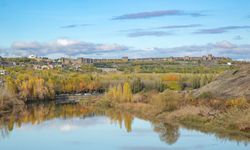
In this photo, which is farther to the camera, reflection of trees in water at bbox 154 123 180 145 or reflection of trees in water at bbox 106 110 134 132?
reflection of trees in water at bbox 106 110 134 132

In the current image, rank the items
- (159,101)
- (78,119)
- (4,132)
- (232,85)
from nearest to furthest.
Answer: (4,132), (159,101), (78,119), (232,85)

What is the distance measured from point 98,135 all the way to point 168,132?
3.98m

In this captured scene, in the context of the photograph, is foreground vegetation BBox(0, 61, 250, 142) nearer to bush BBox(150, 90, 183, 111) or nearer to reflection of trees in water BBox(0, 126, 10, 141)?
bush BBox(150, 90, 183, 111)

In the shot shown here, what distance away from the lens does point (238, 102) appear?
3114 centimetres

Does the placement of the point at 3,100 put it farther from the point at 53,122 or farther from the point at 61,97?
the point at 61,97

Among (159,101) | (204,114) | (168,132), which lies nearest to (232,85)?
(159,101)

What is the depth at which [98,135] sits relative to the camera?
1089 inches

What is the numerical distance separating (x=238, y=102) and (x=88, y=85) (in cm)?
3815

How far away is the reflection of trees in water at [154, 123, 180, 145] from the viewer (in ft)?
81.8

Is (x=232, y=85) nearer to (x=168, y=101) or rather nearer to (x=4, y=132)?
(x=168, y=101)

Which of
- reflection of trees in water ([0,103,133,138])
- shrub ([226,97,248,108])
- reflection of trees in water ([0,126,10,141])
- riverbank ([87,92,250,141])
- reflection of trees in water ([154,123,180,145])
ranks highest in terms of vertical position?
shrub ([226,97,248,108])

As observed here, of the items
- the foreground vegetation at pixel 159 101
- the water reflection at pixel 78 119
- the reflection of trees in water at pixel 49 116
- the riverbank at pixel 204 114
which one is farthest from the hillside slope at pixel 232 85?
the water reflection at pixel 78 119

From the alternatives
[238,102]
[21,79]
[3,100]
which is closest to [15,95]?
[3,100]

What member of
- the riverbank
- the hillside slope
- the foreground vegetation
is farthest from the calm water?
the hillside slope
